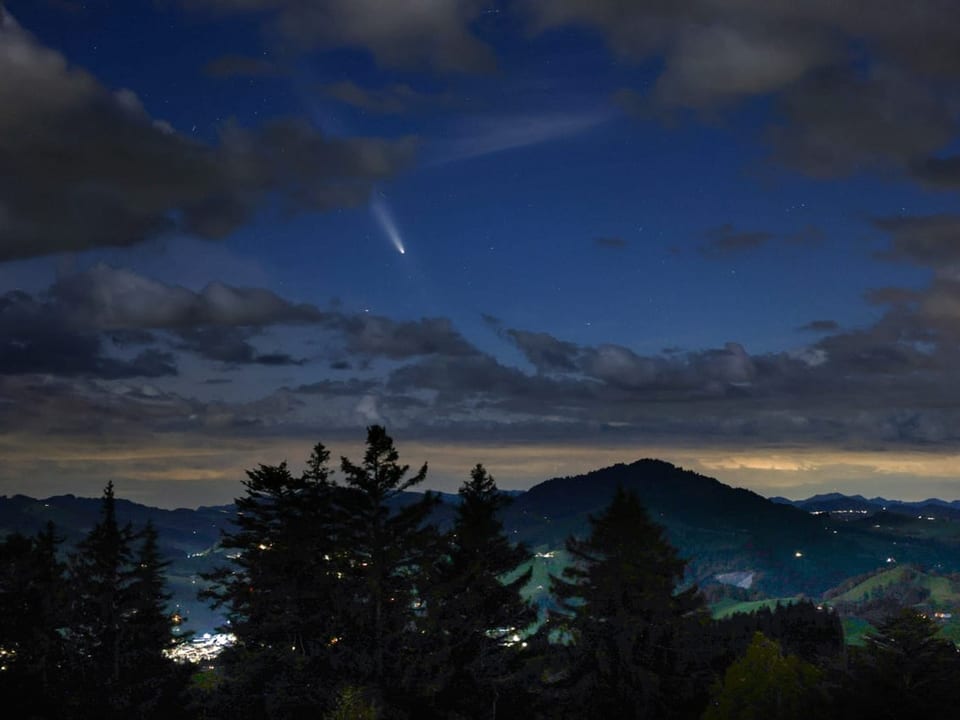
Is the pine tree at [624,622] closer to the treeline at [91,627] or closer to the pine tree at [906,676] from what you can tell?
the pine tree at [906,676]

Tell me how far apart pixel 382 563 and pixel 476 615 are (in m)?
5.26

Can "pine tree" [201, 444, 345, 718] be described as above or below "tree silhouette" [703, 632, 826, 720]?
above

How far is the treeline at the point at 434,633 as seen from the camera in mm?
44000

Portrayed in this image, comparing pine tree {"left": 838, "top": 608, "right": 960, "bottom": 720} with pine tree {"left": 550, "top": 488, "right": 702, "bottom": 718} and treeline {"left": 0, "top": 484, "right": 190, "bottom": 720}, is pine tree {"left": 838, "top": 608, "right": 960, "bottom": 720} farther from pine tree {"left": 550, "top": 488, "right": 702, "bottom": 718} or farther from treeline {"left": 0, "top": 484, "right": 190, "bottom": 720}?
treeline {"left": 0, "top": 484, "right": 190, "bottom": 720}

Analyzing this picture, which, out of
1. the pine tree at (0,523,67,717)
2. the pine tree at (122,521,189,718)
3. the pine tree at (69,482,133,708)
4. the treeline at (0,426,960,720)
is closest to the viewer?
the treeline at (0,426,960,720)

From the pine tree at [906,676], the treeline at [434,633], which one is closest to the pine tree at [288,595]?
the treeline at [434,633]

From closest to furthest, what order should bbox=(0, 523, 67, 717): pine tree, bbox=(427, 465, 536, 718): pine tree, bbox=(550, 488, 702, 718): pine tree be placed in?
1. bbox=(427, 465, 536, 718): pine tree
2. bbox=(550, 488, 702, 718): pine tree
3. bbox=(0, 523, 67, 717): pine tree

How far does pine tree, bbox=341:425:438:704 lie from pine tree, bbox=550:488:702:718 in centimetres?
1006

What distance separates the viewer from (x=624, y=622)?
176ft

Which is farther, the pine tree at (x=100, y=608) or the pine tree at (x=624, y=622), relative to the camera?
the pine tree at (x=100, y=608)

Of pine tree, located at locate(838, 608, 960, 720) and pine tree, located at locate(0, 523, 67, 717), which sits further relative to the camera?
pine tree, located at locate(0, 523, 67, 717)

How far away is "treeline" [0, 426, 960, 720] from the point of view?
44.0m

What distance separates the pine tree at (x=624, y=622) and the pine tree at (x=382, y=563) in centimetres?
1006

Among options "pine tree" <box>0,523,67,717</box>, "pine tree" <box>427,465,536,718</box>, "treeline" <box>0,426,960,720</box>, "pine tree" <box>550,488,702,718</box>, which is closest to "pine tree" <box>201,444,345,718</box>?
"treeline" <box>0,426,960,720</box>
